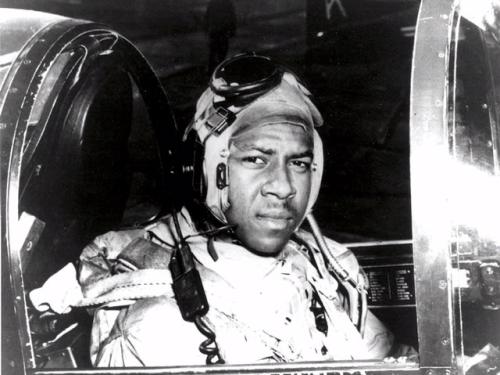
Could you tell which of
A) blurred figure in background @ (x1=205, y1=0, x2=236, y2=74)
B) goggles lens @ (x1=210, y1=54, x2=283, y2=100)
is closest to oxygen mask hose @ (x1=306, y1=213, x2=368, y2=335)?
goggles lens @ (x1=210, y1=54, x2=283, y2=100)

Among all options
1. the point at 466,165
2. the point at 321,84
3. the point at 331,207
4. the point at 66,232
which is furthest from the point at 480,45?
the point at 321,84

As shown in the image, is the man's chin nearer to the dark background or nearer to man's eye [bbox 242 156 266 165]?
man's eye [bbox 242 156 266 165]

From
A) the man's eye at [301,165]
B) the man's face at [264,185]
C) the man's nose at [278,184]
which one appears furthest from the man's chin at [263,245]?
the man's eye at [301,165]

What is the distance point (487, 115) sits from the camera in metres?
1.82

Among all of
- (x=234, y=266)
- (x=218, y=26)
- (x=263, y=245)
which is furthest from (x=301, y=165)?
(x=218, y=26)

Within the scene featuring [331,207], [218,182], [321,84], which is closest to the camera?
[218,182]

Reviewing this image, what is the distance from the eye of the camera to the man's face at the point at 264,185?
193 centimetres

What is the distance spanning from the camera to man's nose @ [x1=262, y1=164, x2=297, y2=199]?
1.92 meters

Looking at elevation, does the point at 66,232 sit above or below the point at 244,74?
below

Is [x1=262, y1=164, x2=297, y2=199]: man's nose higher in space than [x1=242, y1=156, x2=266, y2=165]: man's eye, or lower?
lower

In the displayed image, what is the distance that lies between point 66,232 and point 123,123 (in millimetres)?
511

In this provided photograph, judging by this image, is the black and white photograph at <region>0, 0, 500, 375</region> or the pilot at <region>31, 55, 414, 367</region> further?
the pilot at <region>31, 55, 414, 367</region>

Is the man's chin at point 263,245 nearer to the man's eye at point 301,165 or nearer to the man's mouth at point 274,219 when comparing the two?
the man's mouth at point 274,219

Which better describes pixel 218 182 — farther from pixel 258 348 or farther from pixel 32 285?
pixel 32 285
